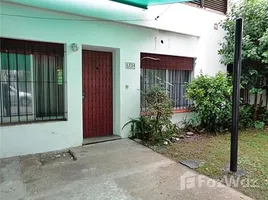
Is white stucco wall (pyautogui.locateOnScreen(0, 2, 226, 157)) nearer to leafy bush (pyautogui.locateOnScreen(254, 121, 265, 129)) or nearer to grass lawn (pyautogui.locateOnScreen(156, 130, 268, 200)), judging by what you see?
grass lawn (pyautogui.locateOnScreen(156, 130, 268, 200))

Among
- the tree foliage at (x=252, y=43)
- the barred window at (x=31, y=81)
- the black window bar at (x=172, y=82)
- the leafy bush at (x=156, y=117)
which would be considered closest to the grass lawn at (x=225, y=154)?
the leafy bush at (x=156, y=117)

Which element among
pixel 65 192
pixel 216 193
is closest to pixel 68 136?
pixel 65 192

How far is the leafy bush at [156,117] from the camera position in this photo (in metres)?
5.12

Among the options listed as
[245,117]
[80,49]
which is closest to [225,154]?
[245,117]

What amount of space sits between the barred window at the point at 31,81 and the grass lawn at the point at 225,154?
2.59m

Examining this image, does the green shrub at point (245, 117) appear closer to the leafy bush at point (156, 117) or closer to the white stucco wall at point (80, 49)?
the white stucco wall at point (80, 49)

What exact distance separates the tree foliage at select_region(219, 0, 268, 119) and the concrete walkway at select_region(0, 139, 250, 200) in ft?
14.2

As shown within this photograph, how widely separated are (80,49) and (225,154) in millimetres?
3784

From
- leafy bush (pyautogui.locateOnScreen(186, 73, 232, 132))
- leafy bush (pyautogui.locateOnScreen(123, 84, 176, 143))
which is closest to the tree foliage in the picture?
leafy bush (pyautogui.locateOnScreen(186, 73, 232, 132))

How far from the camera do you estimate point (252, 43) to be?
6.46 meters

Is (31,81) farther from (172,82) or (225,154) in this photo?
(225,154)

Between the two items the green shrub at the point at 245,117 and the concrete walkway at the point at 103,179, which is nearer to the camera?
the concrete walkway at the point at 103,179

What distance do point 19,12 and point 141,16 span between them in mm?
2777

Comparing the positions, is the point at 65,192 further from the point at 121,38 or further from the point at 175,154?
the point at 121,38
